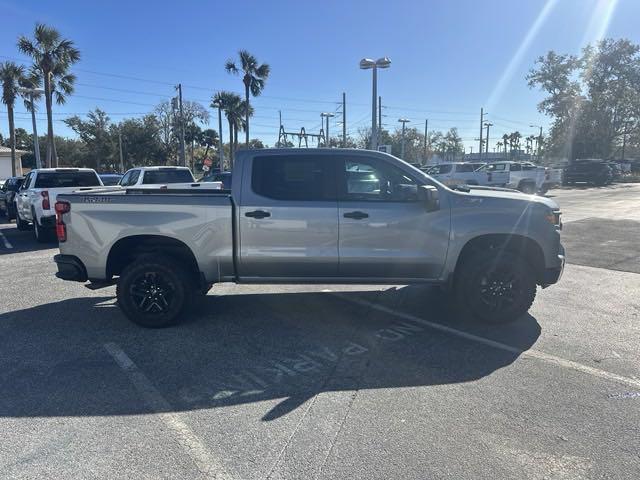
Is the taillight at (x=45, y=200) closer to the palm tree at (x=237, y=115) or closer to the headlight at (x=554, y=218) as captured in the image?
the headlight at (x=554, y=218)

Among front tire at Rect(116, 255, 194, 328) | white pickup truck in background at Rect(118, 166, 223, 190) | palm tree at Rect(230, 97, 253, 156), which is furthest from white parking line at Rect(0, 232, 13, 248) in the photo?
palm tree at Rect(230, 97, 253, 156)

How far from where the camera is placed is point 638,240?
11.0 meters

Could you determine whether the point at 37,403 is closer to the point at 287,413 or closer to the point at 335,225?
the point at 287,413

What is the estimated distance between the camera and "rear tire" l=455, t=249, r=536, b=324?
16.7 feet

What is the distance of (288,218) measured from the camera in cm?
498

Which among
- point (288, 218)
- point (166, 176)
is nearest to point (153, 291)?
point (288, 218)

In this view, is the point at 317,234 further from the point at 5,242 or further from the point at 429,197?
the point at 5,242

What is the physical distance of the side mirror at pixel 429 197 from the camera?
481 cm

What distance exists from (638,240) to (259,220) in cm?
1005

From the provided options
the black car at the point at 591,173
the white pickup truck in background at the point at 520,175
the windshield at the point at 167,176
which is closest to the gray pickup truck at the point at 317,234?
the windshield at the point at 167,176

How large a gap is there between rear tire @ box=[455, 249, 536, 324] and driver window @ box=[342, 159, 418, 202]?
1.08 metres

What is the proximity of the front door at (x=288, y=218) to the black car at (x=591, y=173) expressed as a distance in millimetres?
36916

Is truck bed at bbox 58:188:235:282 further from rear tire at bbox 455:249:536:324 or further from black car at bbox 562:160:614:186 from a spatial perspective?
black car at bbox 562:160:614:186

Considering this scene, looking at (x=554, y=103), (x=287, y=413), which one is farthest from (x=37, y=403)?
(x=554, y=103)
